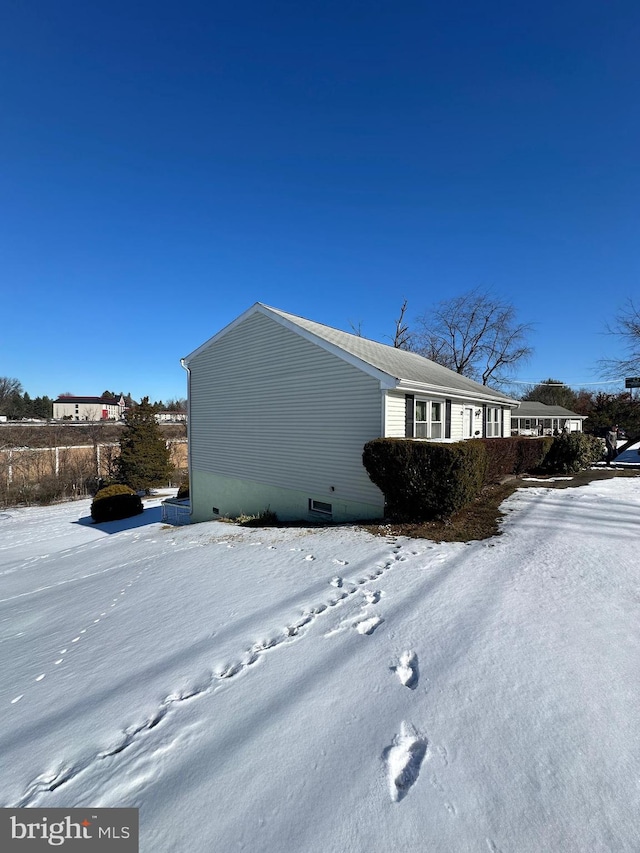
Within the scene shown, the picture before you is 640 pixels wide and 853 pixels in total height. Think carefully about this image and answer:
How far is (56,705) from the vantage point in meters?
2.72

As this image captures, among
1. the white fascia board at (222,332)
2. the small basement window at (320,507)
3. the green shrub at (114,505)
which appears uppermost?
the white fascia board at (222,332)

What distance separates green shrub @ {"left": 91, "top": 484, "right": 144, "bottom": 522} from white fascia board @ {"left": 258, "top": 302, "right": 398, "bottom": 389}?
1155cm

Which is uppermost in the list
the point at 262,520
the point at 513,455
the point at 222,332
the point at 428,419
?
the point at 222,332

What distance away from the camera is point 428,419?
34.5 ft

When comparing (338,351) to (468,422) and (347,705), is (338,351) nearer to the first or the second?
(468,422)

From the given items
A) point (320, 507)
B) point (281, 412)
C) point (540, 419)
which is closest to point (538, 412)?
point (540, 419)

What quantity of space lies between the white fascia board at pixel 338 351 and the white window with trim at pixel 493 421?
9090 mm

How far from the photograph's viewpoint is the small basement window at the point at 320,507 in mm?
9680

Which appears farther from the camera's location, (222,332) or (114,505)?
(114,505)

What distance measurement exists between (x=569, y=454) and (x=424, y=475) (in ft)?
33.0

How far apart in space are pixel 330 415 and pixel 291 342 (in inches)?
101

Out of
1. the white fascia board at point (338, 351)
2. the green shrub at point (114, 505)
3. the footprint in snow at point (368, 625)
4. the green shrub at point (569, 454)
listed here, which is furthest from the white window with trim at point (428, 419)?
the green shrub at point (114, 505)

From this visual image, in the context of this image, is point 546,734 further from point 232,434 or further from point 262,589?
point 232,434

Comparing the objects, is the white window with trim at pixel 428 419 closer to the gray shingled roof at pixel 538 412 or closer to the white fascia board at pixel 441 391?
the white fascia board at pixel 441 391
